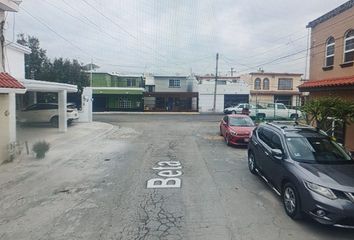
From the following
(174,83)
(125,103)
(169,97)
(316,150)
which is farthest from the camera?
(174,83)

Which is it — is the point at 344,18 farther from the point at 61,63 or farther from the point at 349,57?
the point at 61,63

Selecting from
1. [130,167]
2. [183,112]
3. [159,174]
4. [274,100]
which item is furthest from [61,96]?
[274,100]

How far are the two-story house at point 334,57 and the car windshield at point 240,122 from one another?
3.04m

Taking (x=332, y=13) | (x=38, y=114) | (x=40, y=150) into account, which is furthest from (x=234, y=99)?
(x=40, y=150)

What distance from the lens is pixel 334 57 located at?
43.4ft

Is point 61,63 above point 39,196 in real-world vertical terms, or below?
above

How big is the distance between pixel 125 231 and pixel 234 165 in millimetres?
6021

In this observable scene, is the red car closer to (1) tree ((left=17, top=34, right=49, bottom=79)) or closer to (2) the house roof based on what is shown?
(2) the house roof

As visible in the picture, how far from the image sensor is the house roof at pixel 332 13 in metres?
12.2

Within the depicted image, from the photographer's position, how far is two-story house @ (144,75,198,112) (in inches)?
1775

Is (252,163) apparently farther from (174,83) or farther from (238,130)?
(174,83)

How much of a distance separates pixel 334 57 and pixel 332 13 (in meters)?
1.98

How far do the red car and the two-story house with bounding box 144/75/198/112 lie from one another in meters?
28.8

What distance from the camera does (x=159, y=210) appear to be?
634cm
